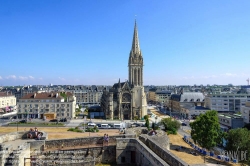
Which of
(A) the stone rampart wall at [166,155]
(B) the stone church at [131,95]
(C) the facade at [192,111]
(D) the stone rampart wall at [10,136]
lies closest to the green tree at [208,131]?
(A) the stone rampart wall at [166,155]

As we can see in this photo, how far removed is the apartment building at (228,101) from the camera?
86.6 meters

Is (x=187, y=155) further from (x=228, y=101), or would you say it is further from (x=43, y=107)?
(x=228, y=101)

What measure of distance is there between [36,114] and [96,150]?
53446 mm

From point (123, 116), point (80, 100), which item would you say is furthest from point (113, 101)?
point (80, 100)

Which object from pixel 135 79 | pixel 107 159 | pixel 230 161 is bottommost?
pixel 230 161

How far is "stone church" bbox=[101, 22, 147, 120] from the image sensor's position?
75.2m

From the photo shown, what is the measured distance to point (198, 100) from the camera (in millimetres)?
97812

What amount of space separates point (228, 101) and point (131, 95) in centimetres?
3819

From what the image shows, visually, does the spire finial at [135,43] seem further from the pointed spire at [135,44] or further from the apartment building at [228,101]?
the apartment building at [228,101]

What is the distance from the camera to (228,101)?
8706 cm

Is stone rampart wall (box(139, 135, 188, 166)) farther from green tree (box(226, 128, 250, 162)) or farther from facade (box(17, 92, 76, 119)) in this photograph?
facade (box(17, 92, 76, 119))

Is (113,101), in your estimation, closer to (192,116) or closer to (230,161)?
(192,116)

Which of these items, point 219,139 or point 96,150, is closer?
point 96,150

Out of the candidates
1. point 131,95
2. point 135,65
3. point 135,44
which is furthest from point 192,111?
point 135,44
